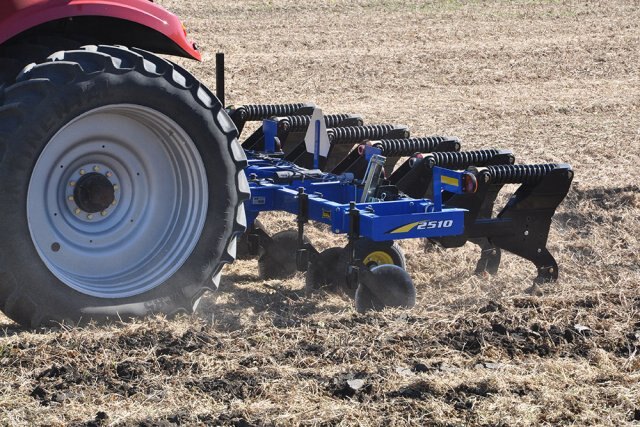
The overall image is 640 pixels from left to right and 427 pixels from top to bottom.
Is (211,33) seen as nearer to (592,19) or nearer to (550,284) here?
(592,19)

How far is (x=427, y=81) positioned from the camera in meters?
13.8

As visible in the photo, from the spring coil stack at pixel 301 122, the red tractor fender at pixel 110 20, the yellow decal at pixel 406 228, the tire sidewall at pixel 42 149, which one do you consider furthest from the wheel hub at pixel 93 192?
the spring coil stack at pixel 301 122

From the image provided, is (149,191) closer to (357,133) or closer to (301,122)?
(357,133)

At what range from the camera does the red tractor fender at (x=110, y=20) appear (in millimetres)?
4938

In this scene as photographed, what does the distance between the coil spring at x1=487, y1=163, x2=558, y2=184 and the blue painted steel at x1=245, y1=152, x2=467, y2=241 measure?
29 cm

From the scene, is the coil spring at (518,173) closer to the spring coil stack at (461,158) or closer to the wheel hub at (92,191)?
the spring coil stack at (461,158)

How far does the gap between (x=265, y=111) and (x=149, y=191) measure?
247cm

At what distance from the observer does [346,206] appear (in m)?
6.18

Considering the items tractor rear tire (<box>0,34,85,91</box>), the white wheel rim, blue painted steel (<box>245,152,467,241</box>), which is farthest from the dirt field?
tractor rear tire (<box>0,34,85,91</box>)

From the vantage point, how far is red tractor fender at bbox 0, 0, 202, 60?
4.94 meters

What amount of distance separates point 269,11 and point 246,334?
15330 millimetres

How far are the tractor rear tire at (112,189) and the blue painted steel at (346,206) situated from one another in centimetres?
83

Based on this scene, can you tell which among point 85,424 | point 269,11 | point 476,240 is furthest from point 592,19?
point 85,424

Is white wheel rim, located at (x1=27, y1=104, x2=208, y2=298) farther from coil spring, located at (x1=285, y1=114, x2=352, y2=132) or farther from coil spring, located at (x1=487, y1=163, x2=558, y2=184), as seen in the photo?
coil spring, located at (x1=285, y1=114, x2=352, y2=132)
